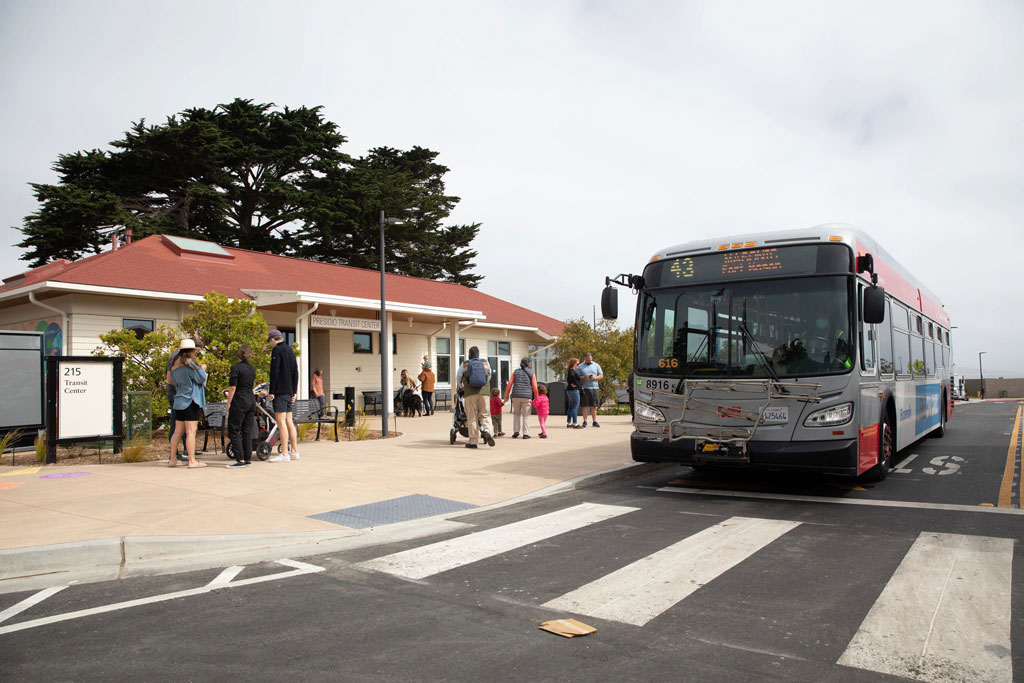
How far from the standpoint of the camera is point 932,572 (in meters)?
5.06

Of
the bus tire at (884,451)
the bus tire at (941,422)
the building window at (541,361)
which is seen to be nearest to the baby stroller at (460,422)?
the bus tire at (884,451)

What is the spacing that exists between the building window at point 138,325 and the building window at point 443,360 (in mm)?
11729

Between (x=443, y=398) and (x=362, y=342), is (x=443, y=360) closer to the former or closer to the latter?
(x=443, y=398)

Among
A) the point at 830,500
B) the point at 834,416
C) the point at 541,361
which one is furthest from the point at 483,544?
the point at 541,361

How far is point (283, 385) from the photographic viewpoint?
1056 centimetres

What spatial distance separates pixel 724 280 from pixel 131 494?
7347mm

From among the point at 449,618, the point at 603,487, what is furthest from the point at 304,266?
the point at 449,618

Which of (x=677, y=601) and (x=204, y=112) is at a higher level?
(x=204, y=112)

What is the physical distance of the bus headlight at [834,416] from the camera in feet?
24.8

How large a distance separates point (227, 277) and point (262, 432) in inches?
494

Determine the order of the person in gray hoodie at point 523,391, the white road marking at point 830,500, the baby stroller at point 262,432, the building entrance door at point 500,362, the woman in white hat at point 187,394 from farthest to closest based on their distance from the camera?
the building entrance door at point 500,362
the person in gray hoodie at point 523,391
the baby stroller at point 262,432
the woman in white hat at point 187,394
the white road marking at point 830,500

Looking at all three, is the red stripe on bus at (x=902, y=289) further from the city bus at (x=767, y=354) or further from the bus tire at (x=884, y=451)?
the bus tire at (x=884, y=451)

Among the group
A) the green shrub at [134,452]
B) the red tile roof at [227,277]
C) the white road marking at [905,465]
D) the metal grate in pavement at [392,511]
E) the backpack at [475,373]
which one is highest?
the red tile roof at [227,277]

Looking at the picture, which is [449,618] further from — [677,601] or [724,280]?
[724,280]
